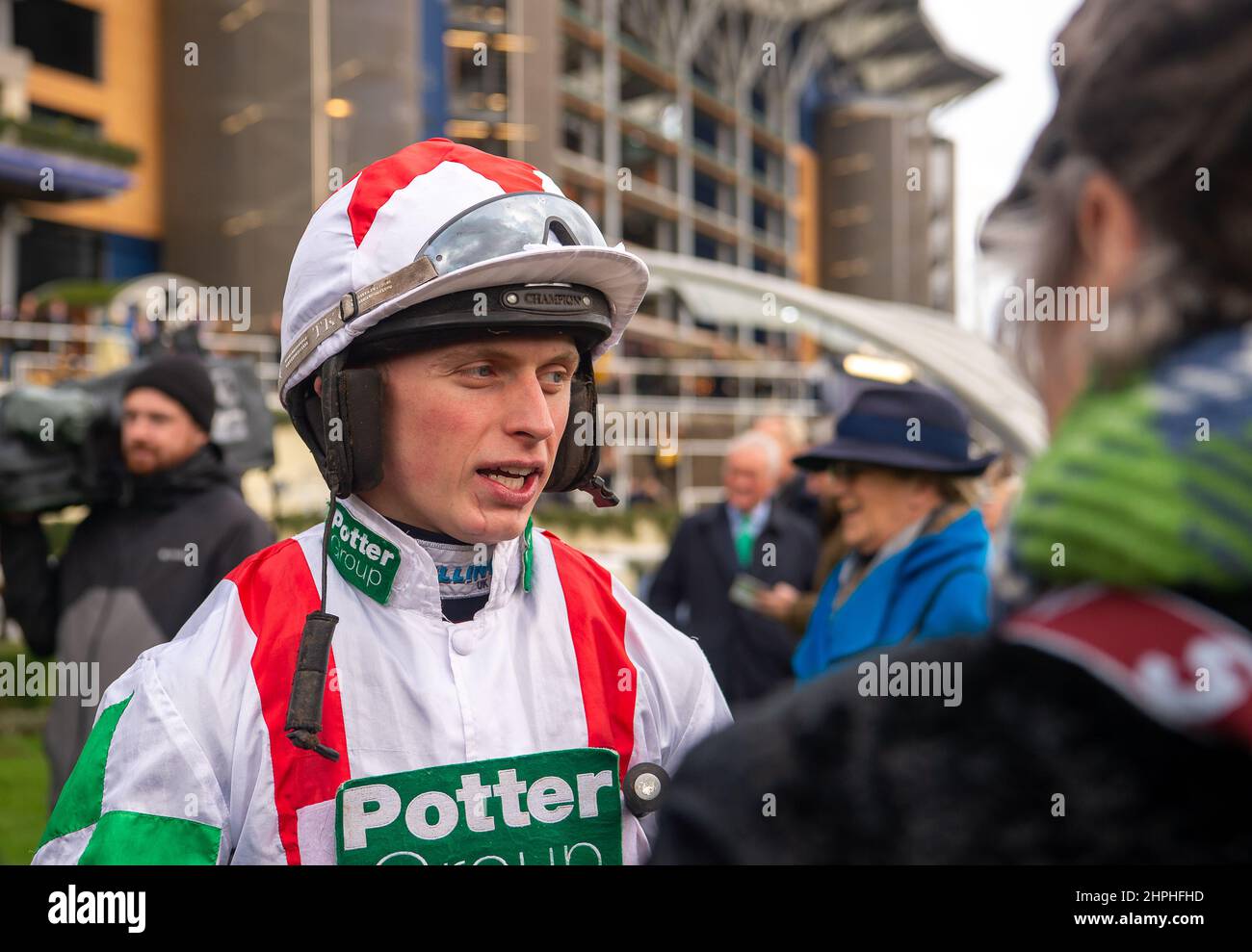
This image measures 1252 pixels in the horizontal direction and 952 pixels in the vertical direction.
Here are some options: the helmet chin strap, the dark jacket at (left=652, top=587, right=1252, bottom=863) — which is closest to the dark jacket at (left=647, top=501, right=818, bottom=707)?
the helmet chin strap

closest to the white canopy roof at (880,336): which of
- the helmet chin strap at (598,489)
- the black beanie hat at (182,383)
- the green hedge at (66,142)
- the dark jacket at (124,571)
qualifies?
the green hedge at (66,142)

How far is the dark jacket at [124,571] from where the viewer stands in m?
3.73

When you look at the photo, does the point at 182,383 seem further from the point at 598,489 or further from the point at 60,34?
the point at 60,34

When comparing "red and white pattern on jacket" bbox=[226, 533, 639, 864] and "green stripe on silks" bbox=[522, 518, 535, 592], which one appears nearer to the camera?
"red and white pattern on jacket" bbox=[226, 533, 639, 864]

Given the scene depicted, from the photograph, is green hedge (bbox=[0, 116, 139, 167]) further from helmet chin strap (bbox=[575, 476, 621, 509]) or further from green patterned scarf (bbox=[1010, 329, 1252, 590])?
green patterned scarf (bbox=[1010, 329, 1252, 590])

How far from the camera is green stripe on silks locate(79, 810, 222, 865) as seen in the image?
5.26ft

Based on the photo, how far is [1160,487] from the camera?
0.75m

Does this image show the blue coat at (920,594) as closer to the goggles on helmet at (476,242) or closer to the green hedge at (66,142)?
the goggles on helmet at (476,242)

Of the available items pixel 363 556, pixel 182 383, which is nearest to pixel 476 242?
pixel 363 556

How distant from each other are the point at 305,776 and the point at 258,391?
2.89 meters

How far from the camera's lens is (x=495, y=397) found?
1.82 m

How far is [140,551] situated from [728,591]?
2.56 metres

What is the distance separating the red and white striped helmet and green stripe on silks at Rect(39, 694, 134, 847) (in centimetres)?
54
